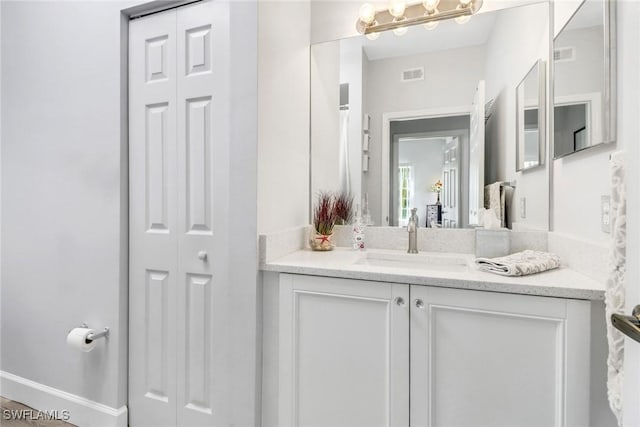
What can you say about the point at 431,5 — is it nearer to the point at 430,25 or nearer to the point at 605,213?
the point at 430,25

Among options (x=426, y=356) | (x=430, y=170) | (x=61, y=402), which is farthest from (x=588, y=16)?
(x=61, y=402)

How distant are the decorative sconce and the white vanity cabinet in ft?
4.47

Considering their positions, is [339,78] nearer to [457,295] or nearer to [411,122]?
[411,122]

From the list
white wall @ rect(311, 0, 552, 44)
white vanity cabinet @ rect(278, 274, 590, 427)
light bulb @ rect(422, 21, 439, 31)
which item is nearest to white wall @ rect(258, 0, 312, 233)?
white wall @ rect(311, 0, 552, 44)

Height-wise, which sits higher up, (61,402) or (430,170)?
(430,170)

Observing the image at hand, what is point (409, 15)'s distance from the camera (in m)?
1.75

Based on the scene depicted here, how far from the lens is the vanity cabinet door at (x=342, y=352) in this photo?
1236 mm

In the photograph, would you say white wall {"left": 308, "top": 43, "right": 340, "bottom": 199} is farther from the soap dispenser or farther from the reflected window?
the reflected window

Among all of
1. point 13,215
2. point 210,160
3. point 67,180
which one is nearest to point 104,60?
point 67,180

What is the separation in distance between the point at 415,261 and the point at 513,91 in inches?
36.8

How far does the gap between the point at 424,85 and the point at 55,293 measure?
89.9 inches

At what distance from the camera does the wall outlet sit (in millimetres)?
1058

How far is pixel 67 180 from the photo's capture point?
5.86 ft

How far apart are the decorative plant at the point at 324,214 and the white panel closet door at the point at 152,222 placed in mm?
725
